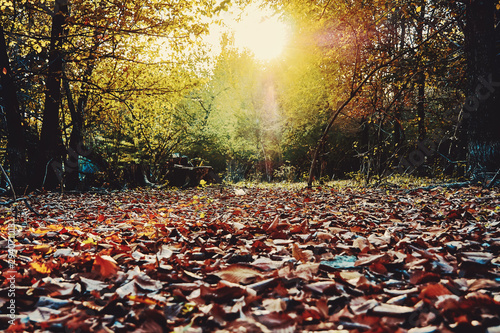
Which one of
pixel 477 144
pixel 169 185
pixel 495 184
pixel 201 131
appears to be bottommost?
pixel 169 185

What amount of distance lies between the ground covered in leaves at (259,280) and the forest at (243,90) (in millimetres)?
3006

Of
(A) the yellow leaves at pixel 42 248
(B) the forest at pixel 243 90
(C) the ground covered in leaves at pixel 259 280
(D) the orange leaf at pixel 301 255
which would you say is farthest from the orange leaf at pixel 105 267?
(B) the forest at pixel 243 90

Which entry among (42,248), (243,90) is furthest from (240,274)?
(243,90)

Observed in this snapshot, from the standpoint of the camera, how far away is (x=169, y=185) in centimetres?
1245

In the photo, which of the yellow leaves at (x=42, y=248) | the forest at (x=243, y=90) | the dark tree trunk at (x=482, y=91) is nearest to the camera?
the yellow leaves at (x=42, y=248)

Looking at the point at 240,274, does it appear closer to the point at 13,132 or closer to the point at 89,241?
the point at 89,241

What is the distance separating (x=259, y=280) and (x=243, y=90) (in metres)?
19.6

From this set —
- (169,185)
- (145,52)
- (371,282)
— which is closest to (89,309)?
(371,282)

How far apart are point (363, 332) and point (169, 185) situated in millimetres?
12015

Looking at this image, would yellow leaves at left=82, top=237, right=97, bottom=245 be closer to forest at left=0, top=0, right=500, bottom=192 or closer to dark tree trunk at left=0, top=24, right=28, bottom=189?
forest at left=0, top=0, right=500, bottom=192

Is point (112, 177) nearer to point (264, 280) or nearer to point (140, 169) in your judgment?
point (140, 169)

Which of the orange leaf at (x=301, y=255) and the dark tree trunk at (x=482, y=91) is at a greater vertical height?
the dark tree trunk at (x=482, y=91)

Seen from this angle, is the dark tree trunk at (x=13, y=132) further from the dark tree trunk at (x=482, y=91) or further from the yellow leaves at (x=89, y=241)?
the dark tree trunk at (x=482, y=91)

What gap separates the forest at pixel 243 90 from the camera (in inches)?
274
